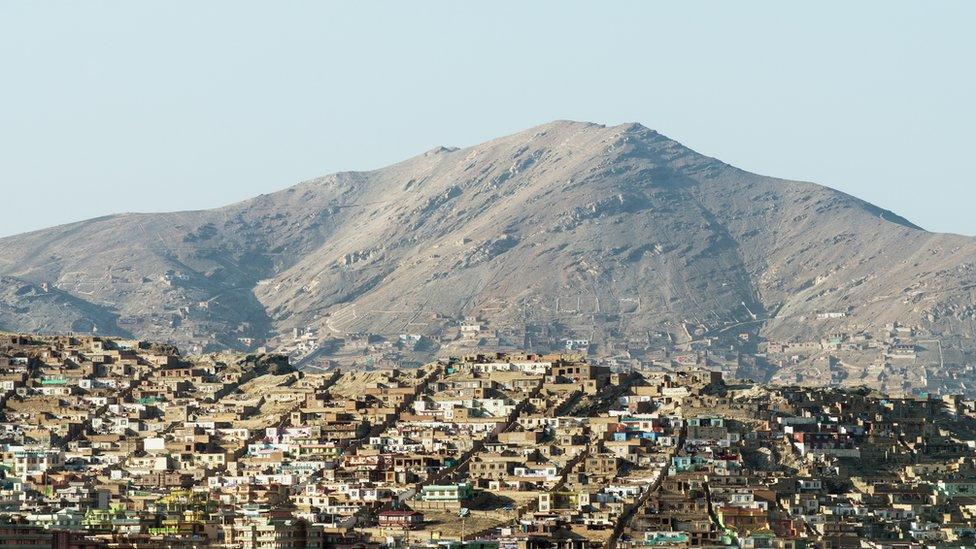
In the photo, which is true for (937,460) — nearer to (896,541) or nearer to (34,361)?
(896,541)

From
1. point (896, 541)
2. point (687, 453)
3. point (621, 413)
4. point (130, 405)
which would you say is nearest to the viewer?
point (896, 541)

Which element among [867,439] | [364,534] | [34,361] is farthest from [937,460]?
[34,361]

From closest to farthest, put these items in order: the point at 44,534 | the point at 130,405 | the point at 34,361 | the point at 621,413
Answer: the point at 44,534 → the point at 621,413 → the point at 130,405 → the point at 34,361

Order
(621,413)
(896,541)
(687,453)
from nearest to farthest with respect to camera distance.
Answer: (896,541), (687,453), (621,413)

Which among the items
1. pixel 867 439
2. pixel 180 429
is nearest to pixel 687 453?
pixel 867 439

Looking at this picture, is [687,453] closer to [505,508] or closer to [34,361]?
[505,508]

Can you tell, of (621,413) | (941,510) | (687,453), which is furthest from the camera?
(621,413)

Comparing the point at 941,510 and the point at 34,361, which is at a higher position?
the point at 34,361

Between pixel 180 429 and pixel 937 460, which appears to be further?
pixel 180 429

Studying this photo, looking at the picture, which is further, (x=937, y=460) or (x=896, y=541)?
(x=937, y=460)
